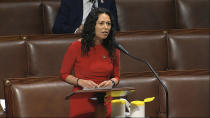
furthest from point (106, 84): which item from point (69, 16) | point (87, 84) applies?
point (69, 16)

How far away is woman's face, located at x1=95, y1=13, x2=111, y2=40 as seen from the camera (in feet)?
1.83

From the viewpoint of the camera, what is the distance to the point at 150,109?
63cm

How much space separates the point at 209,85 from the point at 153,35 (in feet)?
0.64

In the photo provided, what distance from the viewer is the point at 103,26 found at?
1.85ft

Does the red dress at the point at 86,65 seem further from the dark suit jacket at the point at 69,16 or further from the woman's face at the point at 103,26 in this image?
the dark suit jacket at the point at 69,16

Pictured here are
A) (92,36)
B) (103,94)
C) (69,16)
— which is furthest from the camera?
(69,16)

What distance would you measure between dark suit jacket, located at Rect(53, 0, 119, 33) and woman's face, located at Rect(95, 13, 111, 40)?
29cm

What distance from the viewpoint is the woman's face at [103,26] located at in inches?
22.0

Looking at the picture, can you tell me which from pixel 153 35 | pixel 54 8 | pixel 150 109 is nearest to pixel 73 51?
pixel 150 109

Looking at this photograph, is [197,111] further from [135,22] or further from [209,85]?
[135,22]

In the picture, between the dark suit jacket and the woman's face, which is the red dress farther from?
the dark suit jacket

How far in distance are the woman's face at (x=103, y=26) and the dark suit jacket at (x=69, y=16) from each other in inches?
11.3

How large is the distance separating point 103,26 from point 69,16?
308 mm

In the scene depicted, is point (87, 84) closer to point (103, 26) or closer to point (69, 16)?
point (103, 26)
